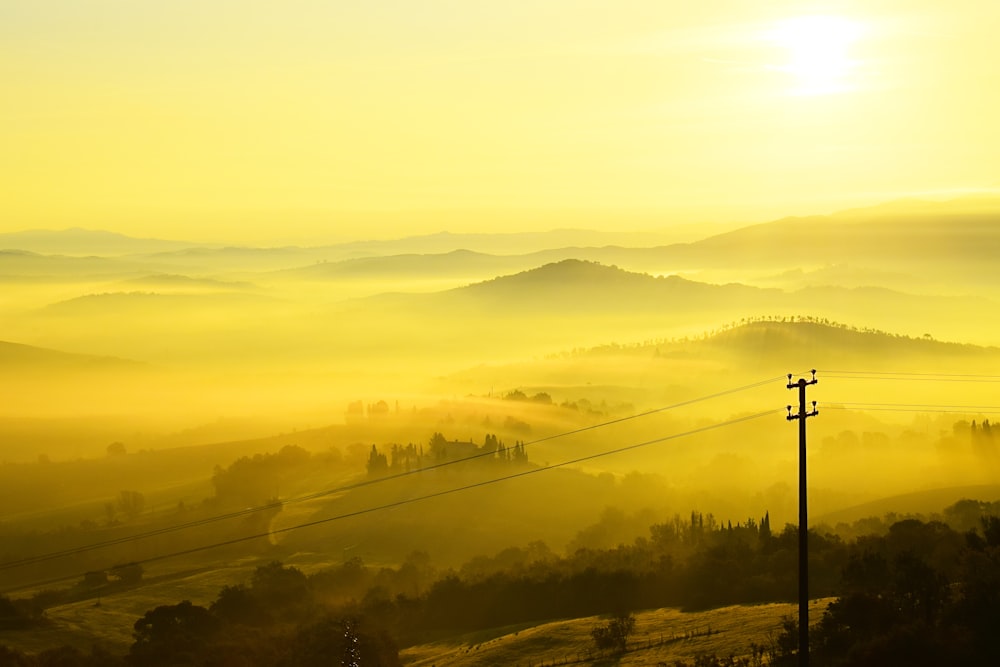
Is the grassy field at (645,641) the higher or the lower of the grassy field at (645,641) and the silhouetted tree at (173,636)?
the higher

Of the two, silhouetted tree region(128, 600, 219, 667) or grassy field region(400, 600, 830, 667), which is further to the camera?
silhouetted tree region(128, 600, 219, 667)

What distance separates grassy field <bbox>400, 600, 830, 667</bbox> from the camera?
7719 cm

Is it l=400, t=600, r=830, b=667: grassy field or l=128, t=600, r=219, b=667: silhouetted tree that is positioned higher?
l=400, t=600, r=830, b=667: grassy field

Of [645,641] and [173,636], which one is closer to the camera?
[645,641]

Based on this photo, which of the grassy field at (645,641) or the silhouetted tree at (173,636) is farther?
the silhouetted tree at (173,636)

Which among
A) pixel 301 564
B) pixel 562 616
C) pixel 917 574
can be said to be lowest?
pixel 301 564

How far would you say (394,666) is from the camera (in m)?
88.7

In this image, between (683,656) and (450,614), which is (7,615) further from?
(683,656)

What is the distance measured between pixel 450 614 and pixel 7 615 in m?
53.0

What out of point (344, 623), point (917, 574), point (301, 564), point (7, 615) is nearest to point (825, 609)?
point (917, 574)

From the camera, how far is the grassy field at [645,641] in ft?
253

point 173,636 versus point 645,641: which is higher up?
point 645,641

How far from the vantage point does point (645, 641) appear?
83.9 meters

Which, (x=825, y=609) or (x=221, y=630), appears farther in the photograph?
(x=221, y=630)
